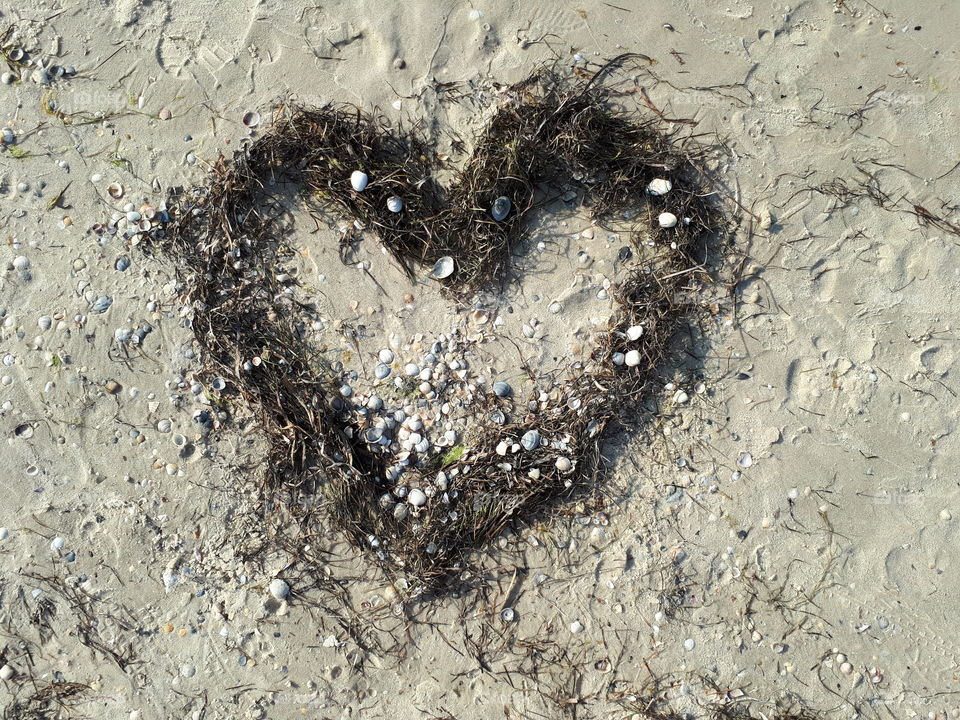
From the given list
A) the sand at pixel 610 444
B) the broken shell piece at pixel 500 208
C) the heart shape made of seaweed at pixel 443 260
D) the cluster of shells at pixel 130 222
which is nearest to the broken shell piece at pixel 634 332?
the heart shape made of seaweed at pixel 443 260

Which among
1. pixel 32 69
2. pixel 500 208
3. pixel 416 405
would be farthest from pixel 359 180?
pixel 32 69

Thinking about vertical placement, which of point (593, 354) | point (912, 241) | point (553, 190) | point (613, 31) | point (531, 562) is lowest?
point (531, 562)

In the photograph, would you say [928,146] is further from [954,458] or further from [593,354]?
[593,354]

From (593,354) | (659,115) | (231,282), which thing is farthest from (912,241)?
(231,282)

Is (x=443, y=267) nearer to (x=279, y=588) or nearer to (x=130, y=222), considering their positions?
(x=130, y=222)

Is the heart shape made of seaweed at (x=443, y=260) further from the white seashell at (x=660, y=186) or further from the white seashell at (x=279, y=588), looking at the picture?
the white seashell at (x=279, y=588)

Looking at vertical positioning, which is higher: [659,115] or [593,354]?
[659,115]

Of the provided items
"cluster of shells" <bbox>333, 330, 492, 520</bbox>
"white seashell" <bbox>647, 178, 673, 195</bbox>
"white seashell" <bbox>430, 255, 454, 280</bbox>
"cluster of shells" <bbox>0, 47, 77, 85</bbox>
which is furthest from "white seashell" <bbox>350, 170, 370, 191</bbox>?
"cluster of shells" <bbox>0, 47, 77, 85</bbox>
